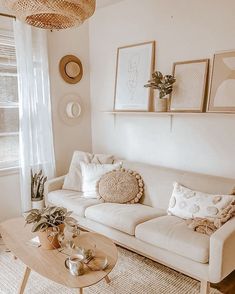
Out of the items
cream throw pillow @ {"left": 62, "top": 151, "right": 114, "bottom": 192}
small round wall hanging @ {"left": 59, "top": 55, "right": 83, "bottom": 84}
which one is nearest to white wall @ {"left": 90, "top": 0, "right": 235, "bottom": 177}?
small round wall hanging @ {"left": 59, "top": 55, "right": 83, "bottom": 84}

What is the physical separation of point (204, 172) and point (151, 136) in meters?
0.76

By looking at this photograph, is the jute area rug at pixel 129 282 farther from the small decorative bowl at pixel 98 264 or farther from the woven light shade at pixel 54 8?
Result: the woven light shade at pixel 54 8

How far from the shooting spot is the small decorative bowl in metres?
1.88

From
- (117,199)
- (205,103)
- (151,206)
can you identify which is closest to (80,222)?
(117,199)

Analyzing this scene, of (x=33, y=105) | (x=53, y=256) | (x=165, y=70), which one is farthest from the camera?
(x=33, y=105)

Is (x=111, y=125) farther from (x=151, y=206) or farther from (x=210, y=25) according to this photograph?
(x=210, y=25)

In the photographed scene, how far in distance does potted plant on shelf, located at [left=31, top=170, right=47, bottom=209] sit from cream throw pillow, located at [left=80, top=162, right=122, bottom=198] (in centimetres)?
56

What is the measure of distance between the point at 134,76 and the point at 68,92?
94 centimetres

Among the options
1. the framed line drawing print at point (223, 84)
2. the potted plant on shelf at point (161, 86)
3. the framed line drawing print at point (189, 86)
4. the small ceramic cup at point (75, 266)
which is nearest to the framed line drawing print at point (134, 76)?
the potted plant on shelf at point (161, 86)

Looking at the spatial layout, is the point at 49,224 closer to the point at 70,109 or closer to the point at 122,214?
the point at 122,214

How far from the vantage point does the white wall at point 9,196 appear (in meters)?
3.42

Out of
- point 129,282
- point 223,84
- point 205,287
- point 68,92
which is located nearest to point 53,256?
point 129,282

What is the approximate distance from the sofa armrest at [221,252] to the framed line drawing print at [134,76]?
176 cm

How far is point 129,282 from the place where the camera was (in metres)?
2.41
